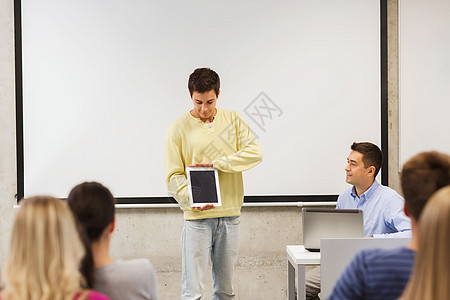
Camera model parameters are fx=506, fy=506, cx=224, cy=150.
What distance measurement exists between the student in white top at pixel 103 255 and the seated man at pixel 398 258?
55cm

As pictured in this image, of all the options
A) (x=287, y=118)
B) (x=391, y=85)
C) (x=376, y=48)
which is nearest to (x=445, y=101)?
(x=391, y=85)

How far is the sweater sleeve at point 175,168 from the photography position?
3.08 meters

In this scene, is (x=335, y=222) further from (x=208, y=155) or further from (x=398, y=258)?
(x=398, y=258)

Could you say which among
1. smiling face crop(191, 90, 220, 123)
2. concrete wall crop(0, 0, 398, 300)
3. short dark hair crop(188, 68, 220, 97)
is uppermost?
short dark hair crop(188, 68, 220, 97)

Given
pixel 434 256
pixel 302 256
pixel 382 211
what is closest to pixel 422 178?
pixel 434 256

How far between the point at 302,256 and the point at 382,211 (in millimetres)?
662

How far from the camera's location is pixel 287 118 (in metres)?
4.15

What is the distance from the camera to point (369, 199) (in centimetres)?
312

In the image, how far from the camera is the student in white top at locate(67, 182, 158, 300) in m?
1.41

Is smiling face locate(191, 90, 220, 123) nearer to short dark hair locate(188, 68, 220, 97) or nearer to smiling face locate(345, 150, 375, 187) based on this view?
short dark hair locate(188, 68, 220, 97)

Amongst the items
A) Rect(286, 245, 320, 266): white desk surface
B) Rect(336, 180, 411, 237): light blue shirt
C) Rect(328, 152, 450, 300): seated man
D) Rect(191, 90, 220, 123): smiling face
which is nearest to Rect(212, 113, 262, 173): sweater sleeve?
Rect(191, 90, 220, 123): smiling face

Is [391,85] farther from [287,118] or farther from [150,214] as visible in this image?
[150,214]

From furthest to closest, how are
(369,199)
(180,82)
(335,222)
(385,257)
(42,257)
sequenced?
(180,82) < (369,199) < (335,222) < (385,257) < (42,257)

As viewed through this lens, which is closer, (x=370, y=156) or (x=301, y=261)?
(x=301, y=261)
